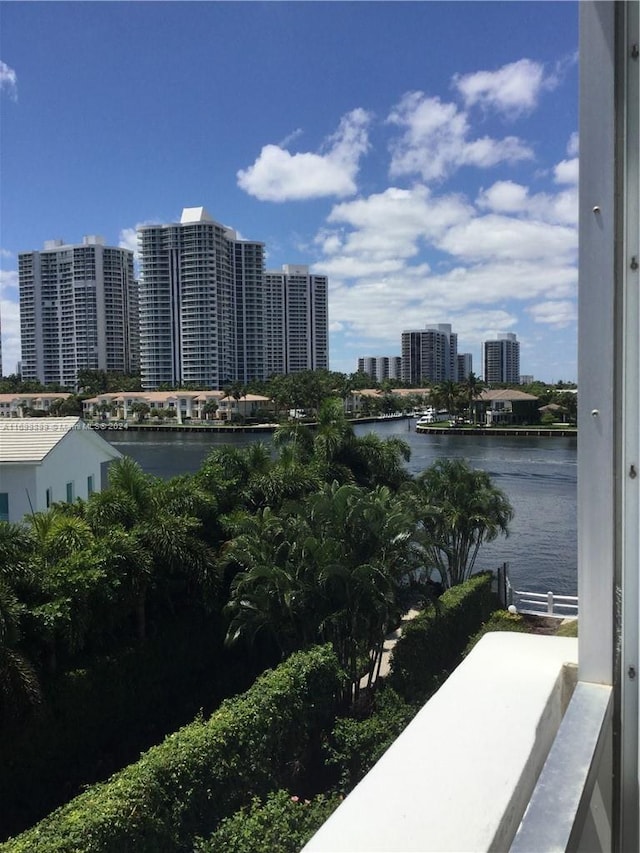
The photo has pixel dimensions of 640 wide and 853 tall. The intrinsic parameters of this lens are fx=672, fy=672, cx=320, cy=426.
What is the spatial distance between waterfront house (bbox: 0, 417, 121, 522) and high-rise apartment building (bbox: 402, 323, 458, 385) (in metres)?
28.1

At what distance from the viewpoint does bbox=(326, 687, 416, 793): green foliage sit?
5.11 m

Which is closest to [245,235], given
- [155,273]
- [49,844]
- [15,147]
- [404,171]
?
[155,273]

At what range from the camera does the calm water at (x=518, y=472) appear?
1493 cm

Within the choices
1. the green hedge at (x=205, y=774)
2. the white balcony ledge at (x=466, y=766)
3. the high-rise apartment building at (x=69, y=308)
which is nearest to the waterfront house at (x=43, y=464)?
the green hedge at (x=205, y=774)

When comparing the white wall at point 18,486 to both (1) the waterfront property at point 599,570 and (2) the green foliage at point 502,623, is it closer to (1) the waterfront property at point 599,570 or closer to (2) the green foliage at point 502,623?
(2) the green foliage at point 502,623

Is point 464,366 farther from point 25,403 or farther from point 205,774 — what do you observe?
point 205,774

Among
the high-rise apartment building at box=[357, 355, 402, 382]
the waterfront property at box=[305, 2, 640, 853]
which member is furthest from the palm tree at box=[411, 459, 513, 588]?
the high-rise apartment building at box=[357, 355, 402, 382]

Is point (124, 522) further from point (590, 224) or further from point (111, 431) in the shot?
point (111, 431)

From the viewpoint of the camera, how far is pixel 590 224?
0.73 meters

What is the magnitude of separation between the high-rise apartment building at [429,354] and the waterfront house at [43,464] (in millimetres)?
28073

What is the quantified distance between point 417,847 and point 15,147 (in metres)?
14.7

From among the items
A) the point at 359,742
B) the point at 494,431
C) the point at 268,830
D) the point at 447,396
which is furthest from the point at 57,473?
the point at 494,431

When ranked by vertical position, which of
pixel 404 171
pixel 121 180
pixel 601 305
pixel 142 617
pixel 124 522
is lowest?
pixel 142 617

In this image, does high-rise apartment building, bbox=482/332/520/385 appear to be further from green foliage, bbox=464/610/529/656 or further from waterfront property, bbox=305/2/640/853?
waterfront property, bbox=305/2/640/853
